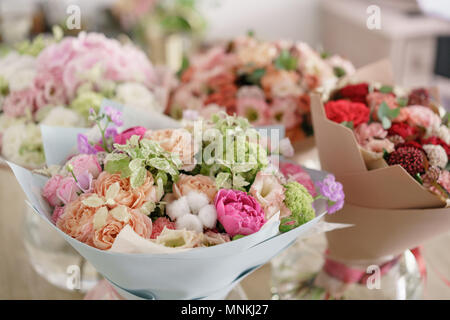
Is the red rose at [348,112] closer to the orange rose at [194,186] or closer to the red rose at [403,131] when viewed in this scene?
the red rose at [403,131]

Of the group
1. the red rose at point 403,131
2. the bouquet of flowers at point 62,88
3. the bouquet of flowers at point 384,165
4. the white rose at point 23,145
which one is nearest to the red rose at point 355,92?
the bouquet of flowers at point 384,165

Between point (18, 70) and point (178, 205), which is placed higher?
point (18, 70)

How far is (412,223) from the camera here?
713 mm

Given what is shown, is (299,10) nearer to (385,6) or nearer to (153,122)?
(385,6)

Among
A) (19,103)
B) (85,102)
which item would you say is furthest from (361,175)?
(19,103)

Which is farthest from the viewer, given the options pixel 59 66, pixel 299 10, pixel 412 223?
pixel 299 10

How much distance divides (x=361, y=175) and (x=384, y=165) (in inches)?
1.6

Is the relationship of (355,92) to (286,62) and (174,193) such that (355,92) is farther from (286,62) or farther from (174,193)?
(174,193)

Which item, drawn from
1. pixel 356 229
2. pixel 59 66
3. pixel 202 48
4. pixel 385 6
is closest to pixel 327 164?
pixel 356 229

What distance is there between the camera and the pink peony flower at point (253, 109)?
1026 mm

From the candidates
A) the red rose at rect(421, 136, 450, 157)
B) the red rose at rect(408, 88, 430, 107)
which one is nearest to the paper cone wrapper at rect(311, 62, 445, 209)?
the red rose at rect(421, 136, 450, 157)

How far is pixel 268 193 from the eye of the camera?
0.61m

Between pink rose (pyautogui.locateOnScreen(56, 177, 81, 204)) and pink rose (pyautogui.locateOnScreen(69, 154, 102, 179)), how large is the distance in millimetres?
16
